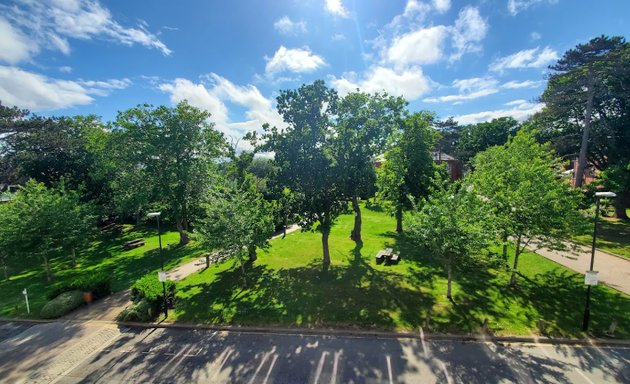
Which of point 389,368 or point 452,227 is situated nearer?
point 389,368

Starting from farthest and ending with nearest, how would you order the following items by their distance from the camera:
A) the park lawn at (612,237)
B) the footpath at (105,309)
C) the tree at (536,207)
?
1. the park lawn at (612,237)
2. the footpath at (105,309)
3. the tree at (536,207)

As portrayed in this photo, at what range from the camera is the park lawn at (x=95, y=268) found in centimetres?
1855

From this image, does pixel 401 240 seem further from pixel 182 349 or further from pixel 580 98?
pixel 580 98

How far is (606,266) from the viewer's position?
17578 mm

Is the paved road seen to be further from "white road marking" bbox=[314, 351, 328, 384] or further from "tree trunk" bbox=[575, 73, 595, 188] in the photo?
"tree trunk" bbox=[575, 73, 595, 188]

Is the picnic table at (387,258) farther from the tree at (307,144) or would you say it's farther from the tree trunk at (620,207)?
the tree trunk at (620,207)

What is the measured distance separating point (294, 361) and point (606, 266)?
20130 mm

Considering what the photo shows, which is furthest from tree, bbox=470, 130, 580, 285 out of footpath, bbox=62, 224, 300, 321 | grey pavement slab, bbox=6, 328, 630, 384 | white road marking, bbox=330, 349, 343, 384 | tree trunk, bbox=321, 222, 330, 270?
footpath, bbox=62, 224, 300, 321

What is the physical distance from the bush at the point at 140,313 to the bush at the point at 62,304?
13.6 ft

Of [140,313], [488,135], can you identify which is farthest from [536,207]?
[488,135]

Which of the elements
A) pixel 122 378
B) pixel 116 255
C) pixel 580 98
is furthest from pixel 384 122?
pixel 116 255

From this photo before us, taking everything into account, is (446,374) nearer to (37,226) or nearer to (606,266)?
(606,266)

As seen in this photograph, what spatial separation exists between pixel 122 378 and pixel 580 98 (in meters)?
41.1

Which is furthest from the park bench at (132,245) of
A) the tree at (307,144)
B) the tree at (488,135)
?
the tree at (488,135)
